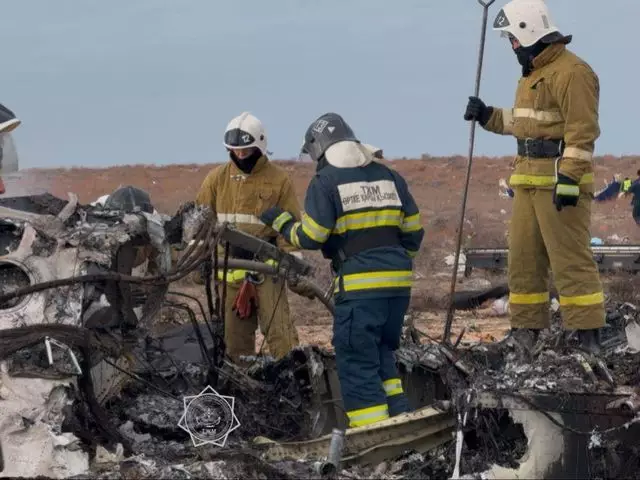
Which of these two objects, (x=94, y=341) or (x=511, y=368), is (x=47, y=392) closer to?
(x=94, y=341)

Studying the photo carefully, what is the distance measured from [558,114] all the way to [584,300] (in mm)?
1139

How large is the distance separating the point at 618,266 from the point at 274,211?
386 inches

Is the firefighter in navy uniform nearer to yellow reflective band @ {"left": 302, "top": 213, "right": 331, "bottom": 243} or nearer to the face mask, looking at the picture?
yellow reflective band @ {"left": 302, "top": 213, "right": 331, "bottom": 243}

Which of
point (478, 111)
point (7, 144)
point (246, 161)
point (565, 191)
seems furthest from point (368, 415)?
point (246, 161)

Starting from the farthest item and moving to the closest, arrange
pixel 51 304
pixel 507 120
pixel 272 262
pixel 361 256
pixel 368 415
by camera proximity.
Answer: pixel 507 120
pixel 272 262
pixel 361 256
pixel 368 415
pixel 51 304

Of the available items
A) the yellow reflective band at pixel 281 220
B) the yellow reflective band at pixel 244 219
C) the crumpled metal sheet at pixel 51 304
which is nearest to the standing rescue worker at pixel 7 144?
the crumpled metal sheet at pixel 51 304

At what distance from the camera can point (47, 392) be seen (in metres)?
4.23

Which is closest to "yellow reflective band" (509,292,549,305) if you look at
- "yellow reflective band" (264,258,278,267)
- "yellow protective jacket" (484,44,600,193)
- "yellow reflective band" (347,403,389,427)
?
"yellow protective jacket" (484,44,600,193)

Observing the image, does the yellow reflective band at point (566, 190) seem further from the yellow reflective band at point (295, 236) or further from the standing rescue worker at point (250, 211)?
the standing rescue worker at point (250, 211)

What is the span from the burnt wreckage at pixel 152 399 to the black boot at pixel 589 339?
28 cm

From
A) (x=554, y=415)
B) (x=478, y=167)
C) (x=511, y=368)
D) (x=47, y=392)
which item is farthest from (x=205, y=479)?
(x=478, y=167)

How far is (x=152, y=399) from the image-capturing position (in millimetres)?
5465

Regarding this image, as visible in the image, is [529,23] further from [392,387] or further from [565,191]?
[392,387]

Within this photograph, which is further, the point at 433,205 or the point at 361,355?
the point at 433,205
